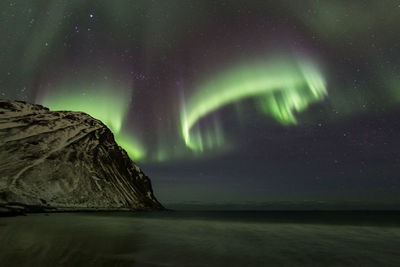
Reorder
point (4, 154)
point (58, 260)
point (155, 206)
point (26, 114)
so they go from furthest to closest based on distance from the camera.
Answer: point (155, 206) → point (26, 114) → point (4, 154) → point (58, 260)

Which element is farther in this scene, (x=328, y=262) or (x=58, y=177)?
(x=58, y=177)

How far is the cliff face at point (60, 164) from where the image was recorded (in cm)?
8038

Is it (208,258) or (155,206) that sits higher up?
(155,206)

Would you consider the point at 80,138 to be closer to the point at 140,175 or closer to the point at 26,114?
the point at 26,114

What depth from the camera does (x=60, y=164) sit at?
97125mm

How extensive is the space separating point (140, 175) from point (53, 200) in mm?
65991

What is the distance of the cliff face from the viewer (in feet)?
264

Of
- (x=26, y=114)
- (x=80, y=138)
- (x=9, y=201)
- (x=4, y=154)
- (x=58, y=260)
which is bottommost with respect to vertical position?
(x=58, y=260)

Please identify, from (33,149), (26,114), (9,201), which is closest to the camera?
(9,201)

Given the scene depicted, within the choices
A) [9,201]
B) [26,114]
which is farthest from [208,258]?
[26,114]

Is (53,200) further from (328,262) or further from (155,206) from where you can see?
(328,262)

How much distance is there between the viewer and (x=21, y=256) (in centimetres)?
948

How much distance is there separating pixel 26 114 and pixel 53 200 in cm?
5274

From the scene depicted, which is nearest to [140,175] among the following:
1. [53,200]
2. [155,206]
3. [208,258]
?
[155,206]
